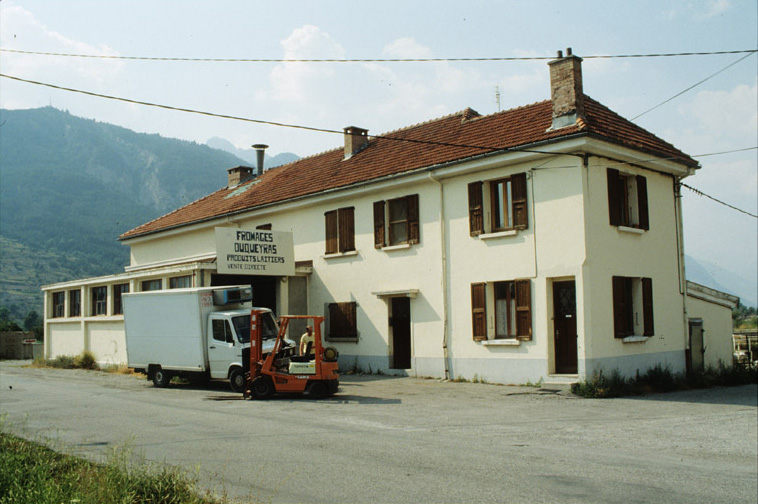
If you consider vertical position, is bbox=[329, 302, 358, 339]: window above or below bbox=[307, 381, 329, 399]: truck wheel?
above

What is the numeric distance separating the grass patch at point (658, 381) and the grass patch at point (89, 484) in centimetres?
1207

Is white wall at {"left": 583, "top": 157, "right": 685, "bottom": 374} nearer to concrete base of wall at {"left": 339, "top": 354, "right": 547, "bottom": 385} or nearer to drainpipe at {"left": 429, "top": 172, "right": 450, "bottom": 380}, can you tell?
concrete base of wall at {"left": 339, "top": 354, "right": 547, "bottom": 385}

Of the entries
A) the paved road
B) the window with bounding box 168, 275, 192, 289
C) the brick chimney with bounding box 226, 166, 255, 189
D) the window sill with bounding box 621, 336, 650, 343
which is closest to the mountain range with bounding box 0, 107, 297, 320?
the brick chimney with bounding box 226, 166, 255, 189

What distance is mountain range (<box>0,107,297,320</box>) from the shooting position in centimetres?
10119

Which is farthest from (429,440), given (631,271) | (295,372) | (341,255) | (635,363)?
(341,255)

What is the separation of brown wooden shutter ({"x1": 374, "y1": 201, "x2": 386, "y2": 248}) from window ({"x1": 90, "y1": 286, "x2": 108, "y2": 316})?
12.9 m

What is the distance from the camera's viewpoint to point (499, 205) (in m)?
19.4

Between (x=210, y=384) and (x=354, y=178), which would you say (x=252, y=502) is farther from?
(x=354, y=178)

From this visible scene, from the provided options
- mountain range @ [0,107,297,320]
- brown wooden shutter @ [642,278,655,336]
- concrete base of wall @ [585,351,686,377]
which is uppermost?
Result: mountain range @ [0,107,297,320]

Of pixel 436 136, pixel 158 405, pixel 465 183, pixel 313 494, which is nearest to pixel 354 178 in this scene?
pixel 436 136

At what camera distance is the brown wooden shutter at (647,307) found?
1895cm

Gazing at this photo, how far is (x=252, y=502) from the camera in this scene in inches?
255

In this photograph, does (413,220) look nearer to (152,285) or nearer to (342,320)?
(342,320)

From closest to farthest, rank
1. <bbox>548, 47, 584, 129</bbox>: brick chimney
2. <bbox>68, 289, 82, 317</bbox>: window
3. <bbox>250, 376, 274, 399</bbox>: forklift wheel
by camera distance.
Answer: <bbox>250, 376, 274, 399</bbox>: forklift wheel < <bbox>548, 47, 584, 129</bbox>: brick chimney < <bbox>68, 289, 82, 317</bbox>: window
